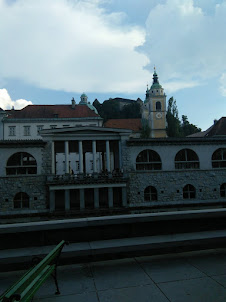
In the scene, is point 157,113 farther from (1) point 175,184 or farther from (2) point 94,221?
(2) point 94,221

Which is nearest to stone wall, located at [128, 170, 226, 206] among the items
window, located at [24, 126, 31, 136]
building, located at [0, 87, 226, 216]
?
building, located at [0, 87, 226, 216]

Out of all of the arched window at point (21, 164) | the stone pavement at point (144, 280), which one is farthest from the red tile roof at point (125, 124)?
the stone pavement at point (144, 280)

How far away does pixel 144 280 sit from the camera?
16.3 feet

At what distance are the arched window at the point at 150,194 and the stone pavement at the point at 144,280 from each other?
838 inches

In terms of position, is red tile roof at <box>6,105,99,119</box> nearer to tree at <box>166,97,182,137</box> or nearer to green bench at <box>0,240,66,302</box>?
tree at <box>166,97,182,137</box>

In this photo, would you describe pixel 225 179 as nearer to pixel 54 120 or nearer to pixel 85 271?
pixel 85 271

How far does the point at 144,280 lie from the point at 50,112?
169 feet

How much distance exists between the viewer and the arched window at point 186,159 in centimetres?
2838

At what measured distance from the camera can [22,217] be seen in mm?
24922

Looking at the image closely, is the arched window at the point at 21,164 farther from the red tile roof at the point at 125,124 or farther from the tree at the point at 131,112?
the tree at the point at 131,112

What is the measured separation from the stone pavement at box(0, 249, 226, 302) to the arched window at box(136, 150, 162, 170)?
21.4 m

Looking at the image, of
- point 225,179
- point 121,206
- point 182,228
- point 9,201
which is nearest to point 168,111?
point 225,179

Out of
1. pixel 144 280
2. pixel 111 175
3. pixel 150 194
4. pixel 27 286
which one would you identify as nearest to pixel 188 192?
pixel 150 194

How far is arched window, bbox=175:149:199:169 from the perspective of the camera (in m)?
28.4
